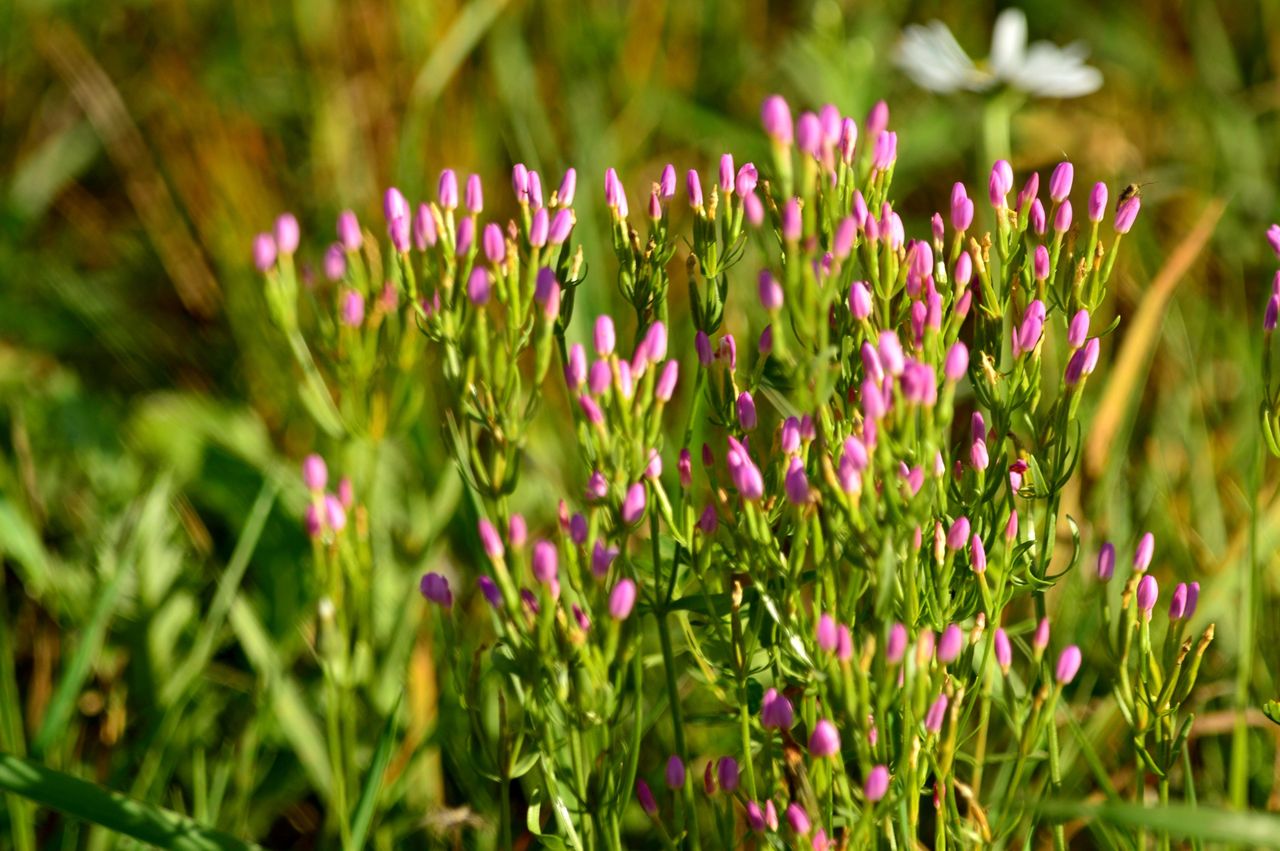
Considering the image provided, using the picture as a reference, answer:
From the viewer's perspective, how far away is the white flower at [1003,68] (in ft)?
9.15

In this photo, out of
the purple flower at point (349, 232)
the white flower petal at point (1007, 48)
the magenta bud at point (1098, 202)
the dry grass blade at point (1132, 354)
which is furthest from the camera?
the white flower petal at point (1007, 48)

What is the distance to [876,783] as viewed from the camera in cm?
112

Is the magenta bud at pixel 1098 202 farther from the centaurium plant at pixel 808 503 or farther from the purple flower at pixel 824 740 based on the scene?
the purple flower at pixel 824 740

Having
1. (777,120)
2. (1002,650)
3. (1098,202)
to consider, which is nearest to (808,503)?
(1002,650)

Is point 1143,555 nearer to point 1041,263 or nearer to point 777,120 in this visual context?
point 1041,263

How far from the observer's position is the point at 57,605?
214 centimetres

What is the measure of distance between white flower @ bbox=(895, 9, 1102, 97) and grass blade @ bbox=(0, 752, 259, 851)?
2.11 m

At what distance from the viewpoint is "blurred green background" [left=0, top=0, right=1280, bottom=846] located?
83.4 inches

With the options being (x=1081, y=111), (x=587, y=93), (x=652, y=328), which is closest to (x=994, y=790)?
(x=652, y=328)

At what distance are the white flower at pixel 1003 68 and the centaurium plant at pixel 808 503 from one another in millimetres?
1540

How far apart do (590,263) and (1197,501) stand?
1.17m

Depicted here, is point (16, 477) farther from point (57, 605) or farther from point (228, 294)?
point (228, 294)

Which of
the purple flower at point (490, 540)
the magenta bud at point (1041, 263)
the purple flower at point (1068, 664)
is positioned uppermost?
the magenta bud at point (1041, 263)

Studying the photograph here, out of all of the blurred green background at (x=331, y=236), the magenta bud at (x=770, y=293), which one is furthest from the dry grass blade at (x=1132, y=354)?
the magenta bud at (x=770, y=293)
